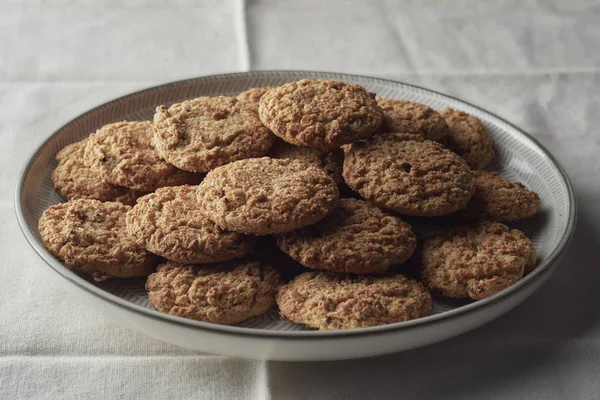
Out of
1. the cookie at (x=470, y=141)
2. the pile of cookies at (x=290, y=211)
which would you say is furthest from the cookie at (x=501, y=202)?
the cookie at (x=470, y=141)

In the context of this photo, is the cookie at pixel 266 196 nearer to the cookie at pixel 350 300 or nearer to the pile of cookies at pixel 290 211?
the pile of cookies at pixel 290 211

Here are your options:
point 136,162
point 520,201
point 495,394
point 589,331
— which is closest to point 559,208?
point 520,201

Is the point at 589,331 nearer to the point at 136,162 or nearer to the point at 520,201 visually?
the point at 520,201

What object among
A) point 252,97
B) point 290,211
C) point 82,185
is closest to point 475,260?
point 290,211

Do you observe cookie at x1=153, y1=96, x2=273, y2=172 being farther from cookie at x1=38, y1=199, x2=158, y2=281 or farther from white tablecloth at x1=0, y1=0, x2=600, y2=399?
white tablecloth at x1=0, y1=0, x2=600, y2=399

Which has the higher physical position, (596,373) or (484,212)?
(484,212)

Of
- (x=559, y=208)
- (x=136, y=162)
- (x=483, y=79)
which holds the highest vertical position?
(x=136, y=162)
